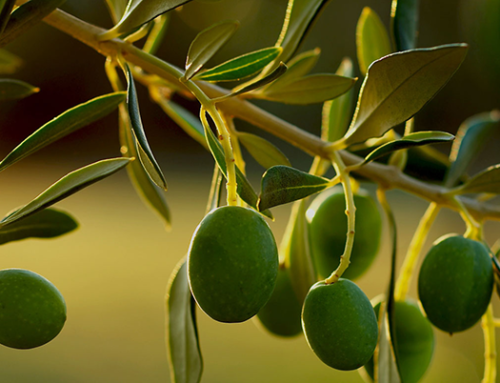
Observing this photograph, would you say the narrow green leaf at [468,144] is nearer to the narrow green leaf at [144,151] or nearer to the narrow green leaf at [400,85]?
the narrow green leaf at [400,85]

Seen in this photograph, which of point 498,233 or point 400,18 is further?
point 498,233

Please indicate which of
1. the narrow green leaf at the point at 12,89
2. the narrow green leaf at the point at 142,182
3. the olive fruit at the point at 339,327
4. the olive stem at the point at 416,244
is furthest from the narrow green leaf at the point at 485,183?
the narrow green leaf at the point at 12,89

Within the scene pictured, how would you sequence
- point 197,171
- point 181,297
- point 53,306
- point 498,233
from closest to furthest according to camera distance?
point 53,306
point 181,297
point 498,233
point 197,171

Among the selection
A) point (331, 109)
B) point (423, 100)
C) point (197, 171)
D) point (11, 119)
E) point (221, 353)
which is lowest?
point (221, 353)

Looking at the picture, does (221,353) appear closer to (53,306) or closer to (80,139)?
(53,306)

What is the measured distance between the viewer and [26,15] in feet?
1.39

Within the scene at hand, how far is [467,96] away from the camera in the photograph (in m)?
7.45

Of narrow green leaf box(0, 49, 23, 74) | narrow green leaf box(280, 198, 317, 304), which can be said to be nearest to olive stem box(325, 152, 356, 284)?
narrow green leaf box(280, 198, 317, 304)

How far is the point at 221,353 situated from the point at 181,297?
8.98ft

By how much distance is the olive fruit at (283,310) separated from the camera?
65cm

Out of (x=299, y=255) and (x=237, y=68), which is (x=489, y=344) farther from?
(x=237, y=68)

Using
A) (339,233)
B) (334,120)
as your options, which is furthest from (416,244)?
(334,120)

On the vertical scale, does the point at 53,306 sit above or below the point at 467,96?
below

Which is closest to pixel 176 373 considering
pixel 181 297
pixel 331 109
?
pixel 181 297
